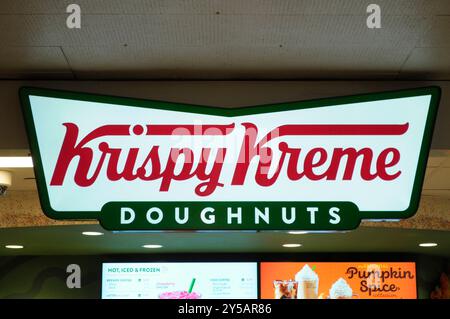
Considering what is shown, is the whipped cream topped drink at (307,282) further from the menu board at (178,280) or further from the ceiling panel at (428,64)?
the ceiling panel at (428,64)

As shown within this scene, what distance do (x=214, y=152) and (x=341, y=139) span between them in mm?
618

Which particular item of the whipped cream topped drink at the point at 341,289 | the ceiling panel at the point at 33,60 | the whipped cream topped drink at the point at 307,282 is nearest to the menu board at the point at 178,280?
the whipped cream topped drink at the point at 307,282

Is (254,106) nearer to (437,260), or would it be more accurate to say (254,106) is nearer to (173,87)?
(173,87)

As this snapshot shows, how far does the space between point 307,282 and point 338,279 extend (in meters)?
0.36

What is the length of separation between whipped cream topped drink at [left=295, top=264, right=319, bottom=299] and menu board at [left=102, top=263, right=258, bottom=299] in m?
0.51

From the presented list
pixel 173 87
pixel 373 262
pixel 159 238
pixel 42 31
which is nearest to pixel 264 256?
pixel 373 262

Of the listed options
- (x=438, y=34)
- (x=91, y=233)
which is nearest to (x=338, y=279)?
(x=91, y=233)

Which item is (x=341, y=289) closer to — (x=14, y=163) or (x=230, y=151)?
(x=14, y=163)

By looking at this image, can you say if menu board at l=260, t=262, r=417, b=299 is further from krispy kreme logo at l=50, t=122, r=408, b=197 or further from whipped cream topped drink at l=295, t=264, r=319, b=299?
krispy kreme logo at l=50, t=122, r=408, b=197

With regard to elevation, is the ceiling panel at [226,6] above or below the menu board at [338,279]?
above

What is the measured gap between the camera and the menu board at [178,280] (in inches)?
307

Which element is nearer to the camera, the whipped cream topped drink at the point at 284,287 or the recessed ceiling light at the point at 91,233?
the recessed ceiling light at the point at 91,233

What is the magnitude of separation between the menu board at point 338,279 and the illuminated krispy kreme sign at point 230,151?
4750mm

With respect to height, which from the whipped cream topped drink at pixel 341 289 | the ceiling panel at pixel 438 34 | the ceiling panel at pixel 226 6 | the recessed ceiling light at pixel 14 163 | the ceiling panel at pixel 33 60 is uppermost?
the ceiling panel at pixel 33 60
